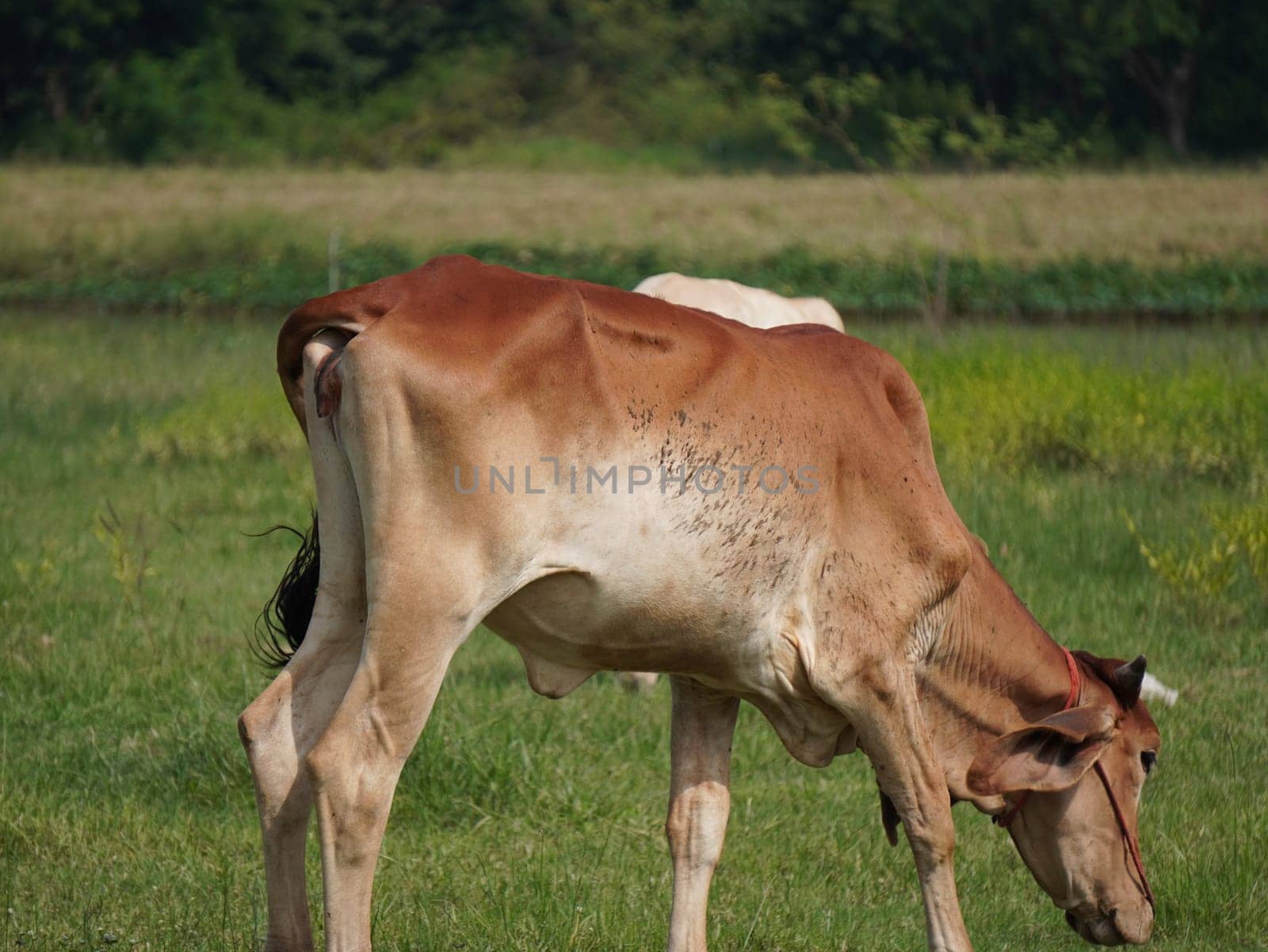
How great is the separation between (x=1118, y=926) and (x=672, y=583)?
63.8 inches

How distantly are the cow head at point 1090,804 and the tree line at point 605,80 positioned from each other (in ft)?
85.7

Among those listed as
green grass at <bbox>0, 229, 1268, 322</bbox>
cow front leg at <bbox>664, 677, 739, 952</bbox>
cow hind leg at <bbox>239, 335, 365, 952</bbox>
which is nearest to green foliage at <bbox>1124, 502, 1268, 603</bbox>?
cow front leg at <bbox>664, 677, 739, 952</bbox>

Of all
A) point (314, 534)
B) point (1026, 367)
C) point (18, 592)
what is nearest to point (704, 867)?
point (314, 534)

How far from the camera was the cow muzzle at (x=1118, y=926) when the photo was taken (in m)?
3.87

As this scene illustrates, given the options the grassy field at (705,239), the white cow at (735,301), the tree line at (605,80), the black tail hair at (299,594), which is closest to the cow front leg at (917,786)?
the black tail hair at (299,594)

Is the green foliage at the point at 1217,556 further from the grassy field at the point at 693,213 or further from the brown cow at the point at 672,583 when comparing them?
the grassy field at the point at 693,213

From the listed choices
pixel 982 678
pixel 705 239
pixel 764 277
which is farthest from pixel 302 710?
pixel 705 239

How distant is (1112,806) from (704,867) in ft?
3.35

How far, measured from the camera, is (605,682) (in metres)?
6.51

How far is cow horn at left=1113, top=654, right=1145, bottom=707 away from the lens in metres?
3.79

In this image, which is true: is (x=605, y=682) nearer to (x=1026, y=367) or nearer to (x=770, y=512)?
(x=770, y=512)

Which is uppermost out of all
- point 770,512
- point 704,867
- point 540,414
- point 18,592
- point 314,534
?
point 540,414

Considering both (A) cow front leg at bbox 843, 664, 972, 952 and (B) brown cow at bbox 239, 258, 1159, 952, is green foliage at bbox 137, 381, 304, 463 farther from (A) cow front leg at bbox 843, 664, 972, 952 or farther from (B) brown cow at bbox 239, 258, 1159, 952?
(A) cow front leg at bbox 843, 664, 972, 952

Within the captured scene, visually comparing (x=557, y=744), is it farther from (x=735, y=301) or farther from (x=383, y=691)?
(x=383, y=691)
